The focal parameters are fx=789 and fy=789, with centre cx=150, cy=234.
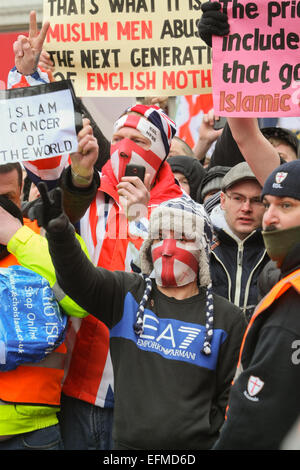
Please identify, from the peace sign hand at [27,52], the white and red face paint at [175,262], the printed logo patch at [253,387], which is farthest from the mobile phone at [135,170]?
the printed logo patch at [253,387]

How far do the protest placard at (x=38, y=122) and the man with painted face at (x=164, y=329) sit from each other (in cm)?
49

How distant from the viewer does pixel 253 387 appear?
2766 millimetres

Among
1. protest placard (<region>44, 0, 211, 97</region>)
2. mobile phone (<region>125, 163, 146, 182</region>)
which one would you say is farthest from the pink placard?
protest placard (<region>44, 0, 211, 97</region>)

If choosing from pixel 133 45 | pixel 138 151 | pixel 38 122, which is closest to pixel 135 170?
pixel 138 151

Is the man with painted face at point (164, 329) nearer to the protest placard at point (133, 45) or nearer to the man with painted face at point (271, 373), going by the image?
the man with painted face at point (271, 373)

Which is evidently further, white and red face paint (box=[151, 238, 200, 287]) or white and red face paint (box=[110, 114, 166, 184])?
white and red face paint (box=[110, 114, 166, 184])

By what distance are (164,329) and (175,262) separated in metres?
0.33

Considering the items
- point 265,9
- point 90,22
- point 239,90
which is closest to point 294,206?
point 239,90

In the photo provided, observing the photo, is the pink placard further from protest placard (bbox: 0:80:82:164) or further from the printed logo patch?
the printed logo patch

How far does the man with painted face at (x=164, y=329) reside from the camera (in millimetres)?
3201

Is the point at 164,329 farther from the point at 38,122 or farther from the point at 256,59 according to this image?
the point at 256,59

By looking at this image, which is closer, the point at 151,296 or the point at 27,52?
the point at 151,296

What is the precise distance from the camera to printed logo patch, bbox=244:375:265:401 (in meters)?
2.75

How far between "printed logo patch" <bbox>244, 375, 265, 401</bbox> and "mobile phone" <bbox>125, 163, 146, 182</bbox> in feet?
4.70
